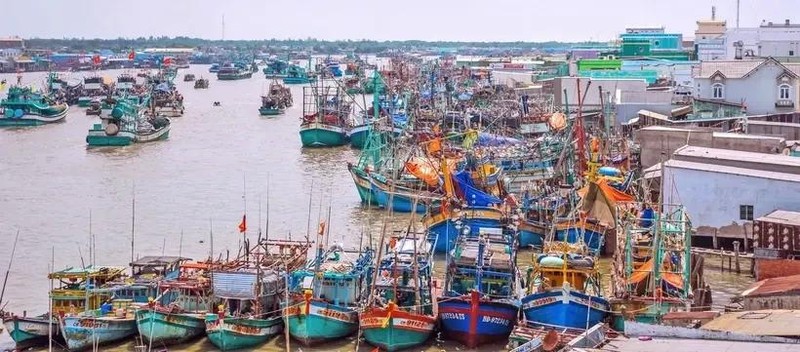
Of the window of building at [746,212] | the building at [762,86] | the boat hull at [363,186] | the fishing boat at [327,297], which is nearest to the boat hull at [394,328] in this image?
the fishing boat at [327,297]

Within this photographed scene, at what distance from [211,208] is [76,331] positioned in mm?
11869

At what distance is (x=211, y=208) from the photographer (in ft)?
85.4

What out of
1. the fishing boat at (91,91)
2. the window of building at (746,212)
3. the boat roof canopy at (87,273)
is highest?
the fishing boat at (91,91)

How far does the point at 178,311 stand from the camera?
1452cm

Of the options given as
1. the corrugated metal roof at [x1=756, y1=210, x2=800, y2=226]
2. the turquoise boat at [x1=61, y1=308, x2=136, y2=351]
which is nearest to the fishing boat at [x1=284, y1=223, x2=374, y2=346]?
the turquoise boat at [x1=61, y1=308, x2=136, y2=351]

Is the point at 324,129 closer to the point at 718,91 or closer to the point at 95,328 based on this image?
the point at 718,91

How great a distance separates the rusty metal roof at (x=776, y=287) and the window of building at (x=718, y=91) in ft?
52.1

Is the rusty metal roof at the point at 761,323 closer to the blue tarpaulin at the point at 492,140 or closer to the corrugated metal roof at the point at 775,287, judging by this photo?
the corrugated metal roof at the point at 775,287

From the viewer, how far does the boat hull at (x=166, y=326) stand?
14.2 m

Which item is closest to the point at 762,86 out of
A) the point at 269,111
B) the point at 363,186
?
the point at 363,186

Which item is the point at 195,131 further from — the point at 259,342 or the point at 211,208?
the point at 259,342

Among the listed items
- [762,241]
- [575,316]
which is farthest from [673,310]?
[762,241]

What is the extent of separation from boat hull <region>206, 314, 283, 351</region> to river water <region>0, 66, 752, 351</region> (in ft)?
0.74

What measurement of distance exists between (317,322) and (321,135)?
25.6 m
